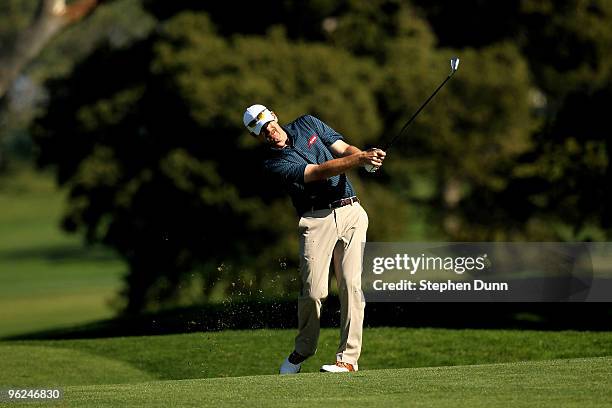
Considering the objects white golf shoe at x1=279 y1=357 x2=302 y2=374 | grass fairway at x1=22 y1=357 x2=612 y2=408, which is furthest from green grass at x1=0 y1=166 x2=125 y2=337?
grass fairway at x1=22 y1=357 x2=612 y2=408

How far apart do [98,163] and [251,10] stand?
4.42 m

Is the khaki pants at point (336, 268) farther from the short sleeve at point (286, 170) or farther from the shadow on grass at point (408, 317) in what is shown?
the shadow on grass at point (408, 317)

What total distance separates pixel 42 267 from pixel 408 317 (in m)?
43.7

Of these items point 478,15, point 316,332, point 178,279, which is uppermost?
point 478,15

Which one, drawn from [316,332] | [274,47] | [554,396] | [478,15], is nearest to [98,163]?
[274,47]

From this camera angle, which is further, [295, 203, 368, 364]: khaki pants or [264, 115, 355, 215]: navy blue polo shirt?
[295, 203, 368, 364]: khaki pants

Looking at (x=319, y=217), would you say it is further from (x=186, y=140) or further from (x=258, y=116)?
(x=186, y=140)

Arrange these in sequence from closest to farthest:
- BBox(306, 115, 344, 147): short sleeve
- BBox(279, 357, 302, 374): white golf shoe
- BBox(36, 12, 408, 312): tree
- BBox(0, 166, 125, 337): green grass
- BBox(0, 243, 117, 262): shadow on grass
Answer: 1. BBox(306, 115, 344, 147): short sleeve
2. BBox(279, 357, 302, 374): white golf shoe
3. BBox(36, 12, 408, 312): tree
4. BBox(0, 166, 125, 337): green grass
5. BBox(0, 243, 117, 262): shadow on grass

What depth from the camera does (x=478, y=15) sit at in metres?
29.5

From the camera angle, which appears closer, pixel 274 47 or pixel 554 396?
pixel 554 396

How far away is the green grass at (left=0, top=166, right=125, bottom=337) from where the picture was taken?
3588 centimetres

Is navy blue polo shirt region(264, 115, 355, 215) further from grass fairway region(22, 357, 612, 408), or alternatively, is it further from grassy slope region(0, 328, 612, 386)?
grassy slope region(0, 328, 612, 386)

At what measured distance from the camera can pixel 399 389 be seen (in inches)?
347

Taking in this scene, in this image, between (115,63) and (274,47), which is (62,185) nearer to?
(115,63)
